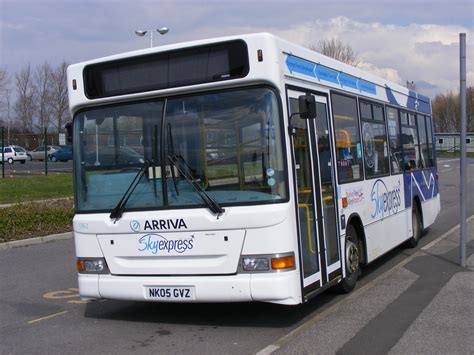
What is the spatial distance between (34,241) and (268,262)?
8.34m

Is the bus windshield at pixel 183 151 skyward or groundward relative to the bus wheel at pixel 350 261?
skyward

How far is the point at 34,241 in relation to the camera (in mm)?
12508

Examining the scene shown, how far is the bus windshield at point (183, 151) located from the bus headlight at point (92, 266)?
557mm

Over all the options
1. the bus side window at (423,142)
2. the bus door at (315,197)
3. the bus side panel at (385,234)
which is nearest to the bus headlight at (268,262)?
the bus door at (315,197)

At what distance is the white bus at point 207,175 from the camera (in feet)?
18.7

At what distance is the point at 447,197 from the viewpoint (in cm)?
2220

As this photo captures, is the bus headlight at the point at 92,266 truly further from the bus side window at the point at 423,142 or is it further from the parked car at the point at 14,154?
the parked car at the point at 14,154

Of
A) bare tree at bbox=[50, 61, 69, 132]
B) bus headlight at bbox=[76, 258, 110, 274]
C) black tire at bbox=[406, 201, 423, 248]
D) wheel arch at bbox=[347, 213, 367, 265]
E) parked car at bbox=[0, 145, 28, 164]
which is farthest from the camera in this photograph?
bare tree at bbox=[50, 61, 69, 132]

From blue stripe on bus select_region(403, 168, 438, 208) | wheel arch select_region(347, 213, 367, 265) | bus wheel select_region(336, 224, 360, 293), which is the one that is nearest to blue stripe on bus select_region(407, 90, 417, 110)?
blue stripe on bus select_region(403, 168, 438, 208)

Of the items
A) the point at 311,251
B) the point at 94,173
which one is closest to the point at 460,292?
the point at 311,251

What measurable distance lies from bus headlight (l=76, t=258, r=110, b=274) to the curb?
20.6 feet

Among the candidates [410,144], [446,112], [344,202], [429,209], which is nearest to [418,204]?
[429,209]

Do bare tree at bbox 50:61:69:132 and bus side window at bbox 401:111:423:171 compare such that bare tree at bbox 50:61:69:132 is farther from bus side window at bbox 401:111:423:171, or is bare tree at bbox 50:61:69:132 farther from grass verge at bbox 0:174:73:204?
bus side window at bbox 401:111:423:171

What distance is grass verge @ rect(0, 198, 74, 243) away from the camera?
12758 millimetres
